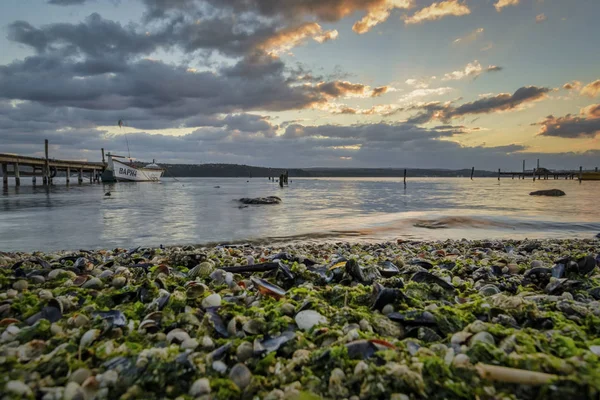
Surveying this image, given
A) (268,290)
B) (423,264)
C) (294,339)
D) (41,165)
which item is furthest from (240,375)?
(41,165)

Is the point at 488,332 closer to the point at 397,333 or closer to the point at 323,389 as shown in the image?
the point at 397,333

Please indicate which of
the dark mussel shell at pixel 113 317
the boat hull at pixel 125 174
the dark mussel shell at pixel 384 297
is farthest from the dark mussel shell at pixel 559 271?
the boat hull at pixel 125 174

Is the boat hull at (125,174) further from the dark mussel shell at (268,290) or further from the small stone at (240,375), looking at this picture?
the small stone at (240,375)

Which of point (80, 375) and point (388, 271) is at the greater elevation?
point (80, 375)

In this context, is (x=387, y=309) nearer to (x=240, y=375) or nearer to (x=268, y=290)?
(x=268, y=290)

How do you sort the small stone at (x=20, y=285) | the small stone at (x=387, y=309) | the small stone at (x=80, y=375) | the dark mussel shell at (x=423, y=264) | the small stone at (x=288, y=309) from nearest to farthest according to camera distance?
the small stone at (x=80, y=375)
the small stone at (x=288, y=309)
the small stone at (x=387, y=309)
the small stone at (x=20, y=285)
the dark mussel shell at (x=423, y=264)

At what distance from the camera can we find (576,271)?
393 cm

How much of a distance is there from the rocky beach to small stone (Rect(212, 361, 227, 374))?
0.01 meters

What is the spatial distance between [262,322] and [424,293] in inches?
70.6

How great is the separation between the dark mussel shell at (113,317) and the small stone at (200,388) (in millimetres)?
1019

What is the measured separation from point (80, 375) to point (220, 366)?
0.78 meters

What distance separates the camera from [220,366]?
1.93 m

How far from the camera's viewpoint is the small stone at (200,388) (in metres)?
1.73

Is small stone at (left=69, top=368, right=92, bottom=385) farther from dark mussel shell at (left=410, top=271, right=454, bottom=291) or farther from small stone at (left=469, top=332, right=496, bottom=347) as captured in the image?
dark mussel shell at (left=410, top=271, right=454, bottom=291)
